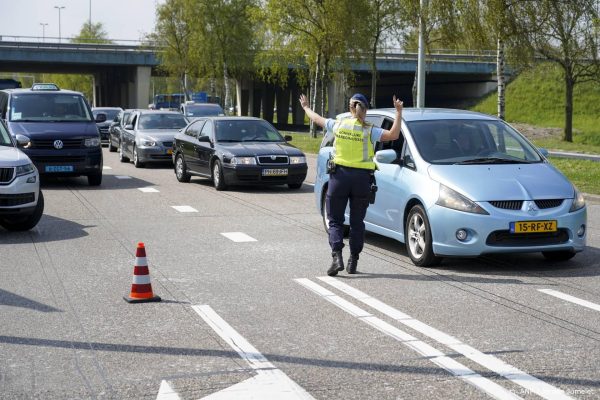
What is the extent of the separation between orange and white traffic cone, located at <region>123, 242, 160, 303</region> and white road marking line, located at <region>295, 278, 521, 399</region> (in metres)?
1.46

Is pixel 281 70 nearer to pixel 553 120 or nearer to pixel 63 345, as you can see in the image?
pixel 553 120

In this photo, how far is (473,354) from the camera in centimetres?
618

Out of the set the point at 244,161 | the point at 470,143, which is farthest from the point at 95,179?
the point at 470,143

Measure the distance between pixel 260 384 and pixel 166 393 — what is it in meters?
0.54

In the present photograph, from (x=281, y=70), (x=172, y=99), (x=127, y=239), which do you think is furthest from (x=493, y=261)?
(x=172, y=99)

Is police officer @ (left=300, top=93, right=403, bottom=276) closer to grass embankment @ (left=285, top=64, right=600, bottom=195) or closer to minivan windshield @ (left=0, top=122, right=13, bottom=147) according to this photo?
minivan windshield @ (left=0, top=122, right=13, bottom=147)

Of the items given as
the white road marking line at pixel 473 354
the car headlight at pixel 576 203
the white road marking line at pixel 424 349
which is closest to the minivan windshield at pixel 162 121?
the car headlight at pixel 576 203

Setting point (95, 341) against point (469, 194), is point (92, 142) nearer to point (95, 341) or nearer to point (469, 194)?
point (469, 194)

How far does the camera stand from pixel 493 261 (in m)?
10.3

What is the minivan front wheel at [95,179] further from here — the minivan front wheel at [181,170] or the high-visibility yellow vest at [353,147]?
the high-visibility yellow vest at [353,147]

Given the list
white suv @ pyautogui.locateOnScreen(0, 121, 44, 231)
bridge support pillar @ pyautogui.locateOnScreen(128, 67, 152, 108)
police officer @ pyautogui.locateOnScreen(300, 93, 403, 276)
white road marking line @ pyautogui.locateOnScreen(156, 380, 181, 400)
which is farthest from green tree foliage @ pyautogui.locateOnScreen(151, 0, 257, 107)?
white road marking line @ pyautogui.locateOnScreen(156, 380, 181, 400)

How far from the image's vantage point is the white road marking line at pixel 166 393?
17.2 ft

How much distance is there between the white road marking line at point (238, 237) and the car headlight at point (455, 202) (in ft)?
9.77

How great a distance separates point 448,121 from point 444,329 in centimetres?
445
